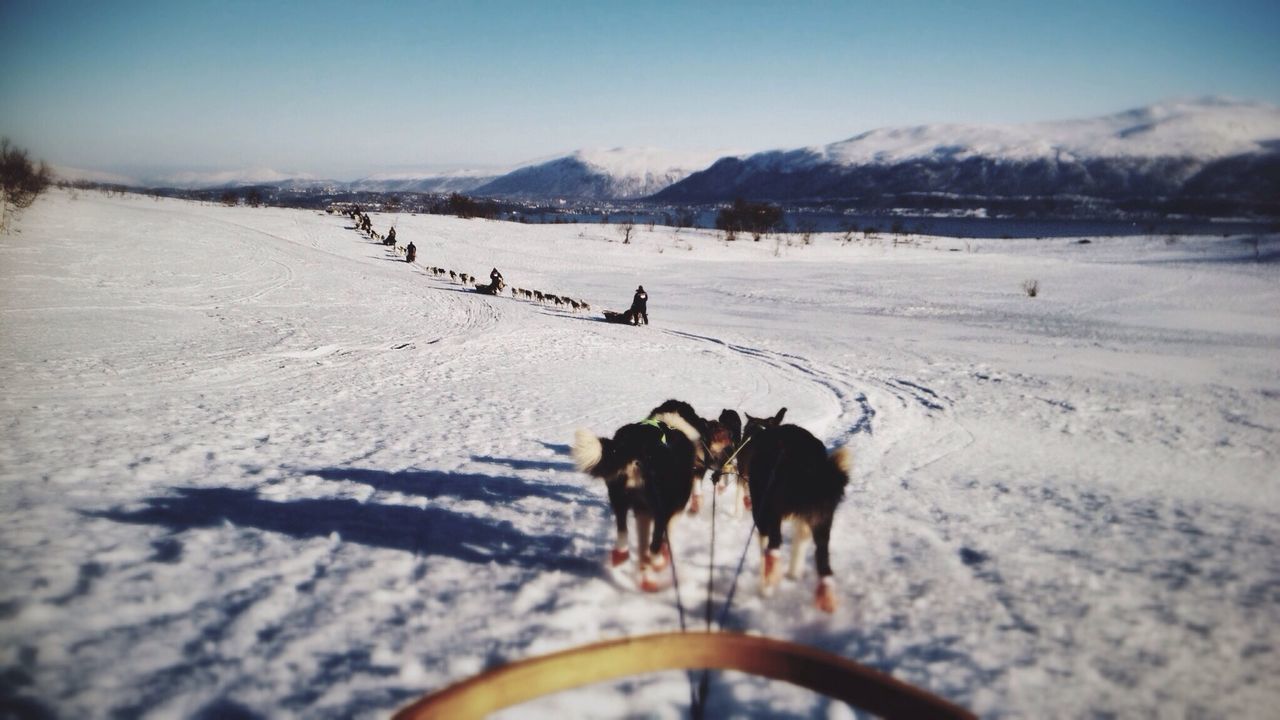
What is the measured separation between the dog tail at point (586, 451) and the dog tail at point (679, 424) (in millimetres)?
711

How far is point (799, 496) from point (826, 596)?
0.62m

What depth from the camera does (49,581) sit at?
3365 mm

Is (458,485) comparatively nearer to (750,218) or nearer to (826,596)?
(826,596)

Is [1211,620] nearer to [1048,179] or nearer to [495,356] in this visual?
[495,356]

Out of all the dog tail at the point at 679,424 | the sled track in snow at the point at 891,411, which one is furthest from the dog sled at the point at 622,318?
the dog tail at the point at 679,424

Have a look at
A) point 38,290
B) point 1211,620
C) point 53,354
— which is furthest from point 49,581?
point 38,290

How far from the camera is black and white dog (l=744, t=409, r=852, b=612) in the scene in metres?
3.18

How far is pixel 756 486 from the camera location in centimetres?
346

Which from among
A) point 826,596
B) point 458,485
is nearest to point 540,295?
point 458,485

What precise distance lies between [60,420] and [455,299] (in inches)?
554

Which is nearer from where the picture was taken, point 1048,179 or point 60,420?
point 60,420

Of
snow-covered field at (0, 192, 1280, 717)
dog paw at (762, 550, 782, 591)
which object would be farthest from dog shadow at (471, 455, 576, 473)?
dog paw at (762, 550, 782, 591)

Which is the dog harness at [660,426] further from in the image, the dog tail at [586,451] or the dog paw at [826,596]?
the dog paw at [826,596]

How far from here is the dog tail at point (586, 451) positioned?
3.34m
